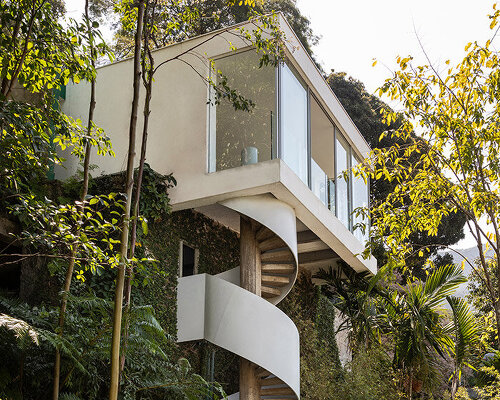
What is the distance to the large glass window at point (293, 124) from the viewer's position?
33.4 ft

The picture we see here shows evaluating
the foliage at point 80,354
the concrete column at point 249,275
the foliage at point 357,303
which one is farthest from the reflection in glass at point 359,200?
the foliage at point 80,354

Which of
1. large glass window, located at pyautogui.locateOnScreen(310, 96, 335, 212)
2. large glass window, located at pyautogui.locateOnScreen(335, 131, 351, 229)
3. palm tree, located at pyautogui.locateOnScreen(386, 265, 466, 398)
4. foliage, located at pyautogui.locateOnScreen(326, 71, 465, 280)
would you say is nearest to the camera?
large glass window, located at pyautogui.locateOnScreen(310, 96, 335, 212)

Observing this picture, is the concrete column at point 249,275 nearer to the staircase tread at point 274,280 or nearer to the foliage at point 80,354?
the staircase tread at point 274,280

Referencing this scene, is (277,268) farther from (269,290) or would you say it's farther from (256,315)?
(256,315)

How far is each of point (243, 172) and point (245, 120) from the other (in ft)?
2.28

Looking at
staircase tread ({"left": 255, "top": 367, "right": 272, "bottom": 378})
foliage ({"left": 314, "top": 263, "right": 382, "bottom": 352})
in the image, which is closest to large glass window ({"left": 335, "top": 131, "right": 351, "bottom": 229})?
foliage ({"left": 314, "top": 263, "right": 382, "bottom": 352})

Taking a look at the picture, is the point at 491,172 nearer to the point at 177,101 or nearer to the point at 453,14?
the point at 453,14

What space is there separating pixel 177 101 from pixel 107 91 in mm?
1346

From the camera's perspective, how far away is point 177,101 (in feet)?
35.6

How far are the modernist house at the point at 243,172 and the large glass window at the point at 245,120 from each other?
1 centimetres

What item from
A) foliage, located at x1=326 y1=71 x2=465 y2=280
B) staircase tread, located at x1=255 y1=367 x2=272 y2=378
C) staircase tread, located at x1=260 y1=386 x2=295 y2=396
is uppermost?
foliage, located at x1=326 y1=71 x2=465 y2=280

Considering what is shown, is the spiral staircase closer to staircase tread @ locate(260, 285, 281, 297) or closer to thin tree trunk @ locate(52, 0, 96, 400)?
staircase tread @ locate(260, 285, 281, 297)

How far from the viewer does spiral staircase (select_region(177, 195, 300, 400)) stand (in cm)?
992

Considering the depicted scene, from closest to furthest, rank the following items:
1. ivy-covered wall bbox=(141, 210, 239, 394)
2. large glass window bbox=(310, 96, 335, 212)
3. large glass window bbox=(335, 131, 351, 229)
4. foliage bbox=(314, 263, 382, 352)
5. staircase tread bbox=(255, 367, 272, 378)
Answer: ivy-covered wall bbox=(141, 210, 239, 394) → staircase tread bbox=(255, 367, 272, 378) → large glass window bbox=(310, 96, 335, 212) → large glass window bbox=(335, 131, 351, 229) → foliage bbox=(314, 263, 382, 352)
